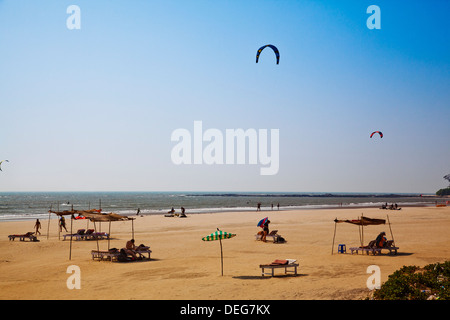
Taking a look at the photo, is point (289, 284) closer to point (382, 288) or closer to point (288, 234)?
point (382, 288)

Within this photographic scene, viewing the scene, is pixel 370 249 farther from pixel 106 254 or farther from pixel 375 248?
pixel 106 254

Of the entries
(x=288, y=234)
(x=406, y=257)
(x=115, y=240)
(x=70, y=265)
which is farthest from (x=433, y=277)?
(x=115, y=240)

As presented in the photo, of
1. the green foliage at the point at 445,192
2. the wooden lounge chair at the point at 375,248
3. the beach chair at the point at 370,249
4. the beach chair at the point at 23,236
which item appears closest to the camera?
the wooden lounge chair at the point at 375,248

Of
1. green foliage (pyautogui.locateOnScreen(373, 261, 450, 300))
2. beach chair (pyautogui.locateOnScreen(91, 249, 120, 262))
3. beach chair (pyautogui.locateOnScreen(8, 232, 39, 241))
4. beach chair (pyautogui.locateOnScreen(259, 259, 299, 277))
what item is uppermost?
green foliage (pyautogui.locateOnScreen(373, 261, 450, 300))

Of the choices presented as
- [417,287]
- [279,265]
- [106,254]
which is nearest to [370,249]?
[279,265]

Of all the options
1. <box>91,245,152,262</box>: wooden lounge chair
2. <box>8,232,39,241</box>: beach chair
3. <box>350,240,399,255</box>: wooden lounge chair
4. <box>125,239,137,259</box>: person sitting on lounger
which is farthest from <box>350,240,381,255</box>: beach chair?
<box>8,232,39,241</box>: beach chair

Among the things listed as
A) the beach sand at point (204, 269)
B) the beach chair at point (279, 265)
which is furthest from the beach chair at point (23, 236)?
the beach chair at point (279, 265)

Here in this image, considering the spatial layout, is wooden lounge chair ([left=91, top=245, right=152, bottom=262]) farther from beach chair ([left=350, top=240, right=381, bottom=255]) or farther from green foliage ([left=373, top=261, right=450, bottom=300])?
green foliage ([left=373, top=261, right=450, bottom=300])

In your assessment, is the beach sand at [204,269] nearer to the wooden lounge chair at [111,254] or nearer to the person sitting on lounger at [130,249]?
the wooden lounge chair at [111,254]

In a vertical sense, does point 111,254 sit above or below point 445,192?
above
